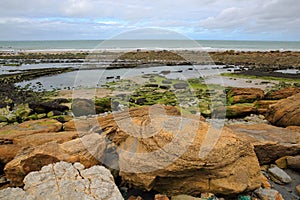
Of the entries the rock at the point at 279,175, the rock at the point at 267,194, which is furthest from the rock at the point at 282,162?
the rock at the point at 267,194

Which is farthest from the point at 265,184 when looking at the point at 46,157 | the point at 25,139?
the point at 25,139

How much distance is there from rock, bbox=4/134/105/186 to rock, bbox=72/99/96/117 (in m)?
5.35

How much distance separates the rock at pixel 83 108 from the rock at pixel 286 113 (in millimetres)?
6830

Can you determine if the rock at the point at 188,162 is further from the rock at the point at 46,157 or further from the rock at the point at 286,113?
the rock at the point at 286,113

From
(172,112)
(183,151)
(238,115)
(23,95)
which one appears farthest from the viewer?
(23,95)

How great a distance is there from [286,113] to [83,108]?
779 cm

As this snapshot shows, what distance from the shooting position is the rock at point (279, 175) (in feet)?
17.6

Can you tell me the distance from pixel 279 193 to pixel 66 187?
4038 millimetres

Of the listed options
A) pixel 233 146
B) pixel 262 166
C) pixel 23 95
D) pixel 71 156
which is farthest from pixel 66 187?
pixel 23 95

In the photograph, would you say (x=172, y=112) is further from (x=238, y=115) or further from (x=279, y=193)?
(x=238, y=115)

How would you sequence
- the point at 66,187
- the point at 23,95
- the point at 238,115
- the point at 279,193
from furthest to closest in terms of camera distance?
the point at 23,95, the point at 238,115, the point at 279,193, the point at 66,187

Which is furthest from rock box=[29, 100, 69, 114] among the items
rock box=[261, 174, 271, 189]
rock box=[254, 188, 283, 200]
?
rock box=[254, 188, 283, 200]

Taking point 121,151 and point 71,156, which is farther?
point 121,151

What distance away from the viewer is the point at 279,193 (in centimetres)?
498
